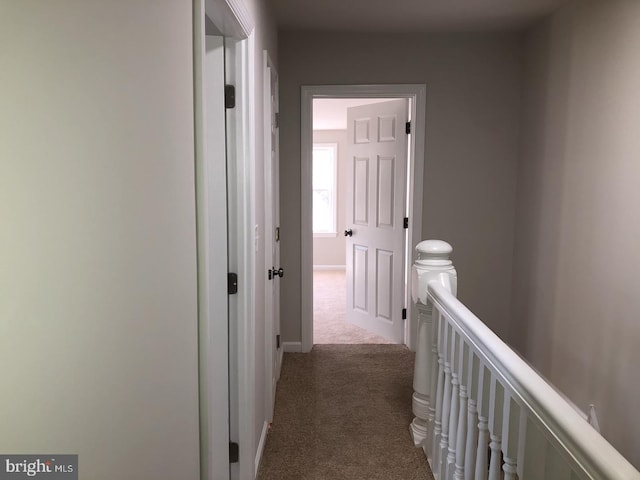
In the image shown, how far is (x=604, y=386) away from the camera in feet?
8.96

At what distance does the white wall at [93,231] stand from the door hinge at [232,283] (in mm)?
1004

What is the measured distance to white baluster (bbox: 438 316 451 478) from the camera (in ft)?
6.96

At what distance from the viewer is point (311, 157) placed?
4066 millimetres

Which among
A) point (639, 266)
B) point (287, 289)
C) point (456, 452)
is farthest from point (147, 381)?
point (287, 289)

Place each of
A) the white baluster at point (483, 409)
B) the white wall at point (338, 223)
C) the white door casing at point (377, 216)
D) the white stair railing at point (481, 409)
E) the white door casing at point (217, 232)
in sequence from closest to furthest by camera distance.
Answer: the white stair railing at point (481, 409), the white baluster at point (483, 409), the white door casing at point (217, 232), the white door casing at point (377, 216), the white wall at point (338, 223)

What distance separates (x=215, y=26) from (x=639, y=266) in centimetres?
212

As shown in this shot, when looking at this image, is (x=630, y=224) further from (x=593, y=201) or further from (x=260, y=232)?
(x=260, y=232)

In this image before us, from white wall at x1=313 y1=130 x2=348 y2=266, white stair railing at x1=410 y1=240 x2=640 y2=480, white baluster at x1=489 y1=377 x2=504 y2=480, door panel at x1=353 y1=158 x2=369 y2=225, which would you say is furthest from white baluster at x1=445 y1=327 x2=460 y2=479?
white wall at x1=313 y1=130 x2=348 y2=266

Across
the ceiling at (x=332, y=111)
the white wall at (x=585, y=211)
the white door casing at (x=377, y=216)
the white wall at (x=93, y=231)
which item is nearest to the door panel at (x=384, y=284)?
the white door casing at (x=377, y=216)

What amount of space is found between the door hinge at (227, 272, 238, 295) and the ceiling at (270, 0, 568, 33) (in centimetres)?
191

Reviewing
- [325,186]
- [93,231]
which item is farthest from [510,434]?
[325,186]

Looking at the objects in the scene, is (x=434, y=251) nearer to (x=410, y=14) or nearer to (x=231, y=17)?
(x=231, y=17)

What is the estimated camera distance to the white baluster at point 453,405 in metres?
1.99

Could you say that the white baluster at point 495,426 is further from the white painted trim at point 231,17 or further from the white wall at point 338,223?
the white wall at point 338,223
